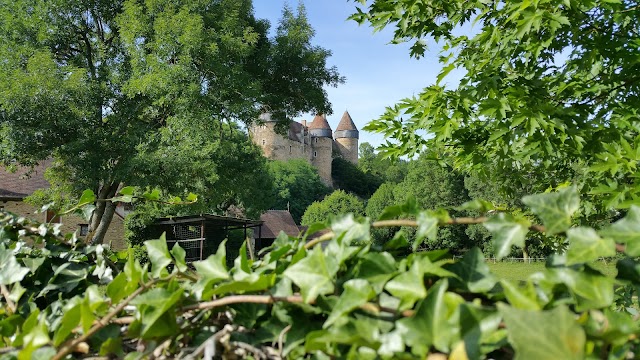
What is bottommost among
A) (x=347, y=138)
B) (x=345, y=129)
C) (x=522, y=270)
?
(x=522, y=270)

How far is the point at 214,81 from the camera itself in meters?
17.3

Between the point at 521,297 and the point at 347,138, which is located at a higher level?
the point at 347,138

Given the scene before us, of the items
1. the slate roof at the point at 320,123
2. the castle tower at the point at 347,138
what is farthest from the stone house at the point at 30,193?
the castle tower at the point at 347,138

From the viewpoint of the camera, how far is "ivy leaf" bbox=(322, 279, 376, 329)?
0.61 meters

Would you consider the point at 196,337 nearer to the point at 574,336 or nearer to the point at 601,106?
the point at 574,336

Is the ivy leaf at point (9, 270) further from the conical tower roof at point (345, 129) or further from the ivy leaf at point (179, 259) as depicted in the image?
the conical tower roof at point (345, 129)

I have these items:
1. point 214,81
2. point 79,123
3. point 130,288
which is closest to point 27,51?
point 79,123

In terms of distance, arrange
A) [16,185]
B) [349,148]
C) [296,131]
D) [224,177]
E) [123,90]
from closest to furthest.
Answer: [123,90] → [224,177] → [16,185] → [296,131] → [349,148]

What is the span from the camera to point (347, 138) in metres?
84.3

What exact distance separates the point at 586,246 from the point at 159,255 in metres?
0.64

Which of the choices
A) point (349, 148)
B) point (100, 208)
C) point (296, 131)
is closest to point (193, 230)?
point (100, 208)

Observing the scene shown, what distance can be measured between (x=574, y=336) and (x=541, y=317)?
31 millimetres

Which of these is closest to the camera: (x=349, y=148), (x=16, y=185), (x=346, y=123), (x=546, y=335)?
(x=546, y=335)

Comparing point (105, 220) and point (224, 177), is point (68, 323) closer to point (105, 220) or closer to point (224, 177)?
point (224, 177)
